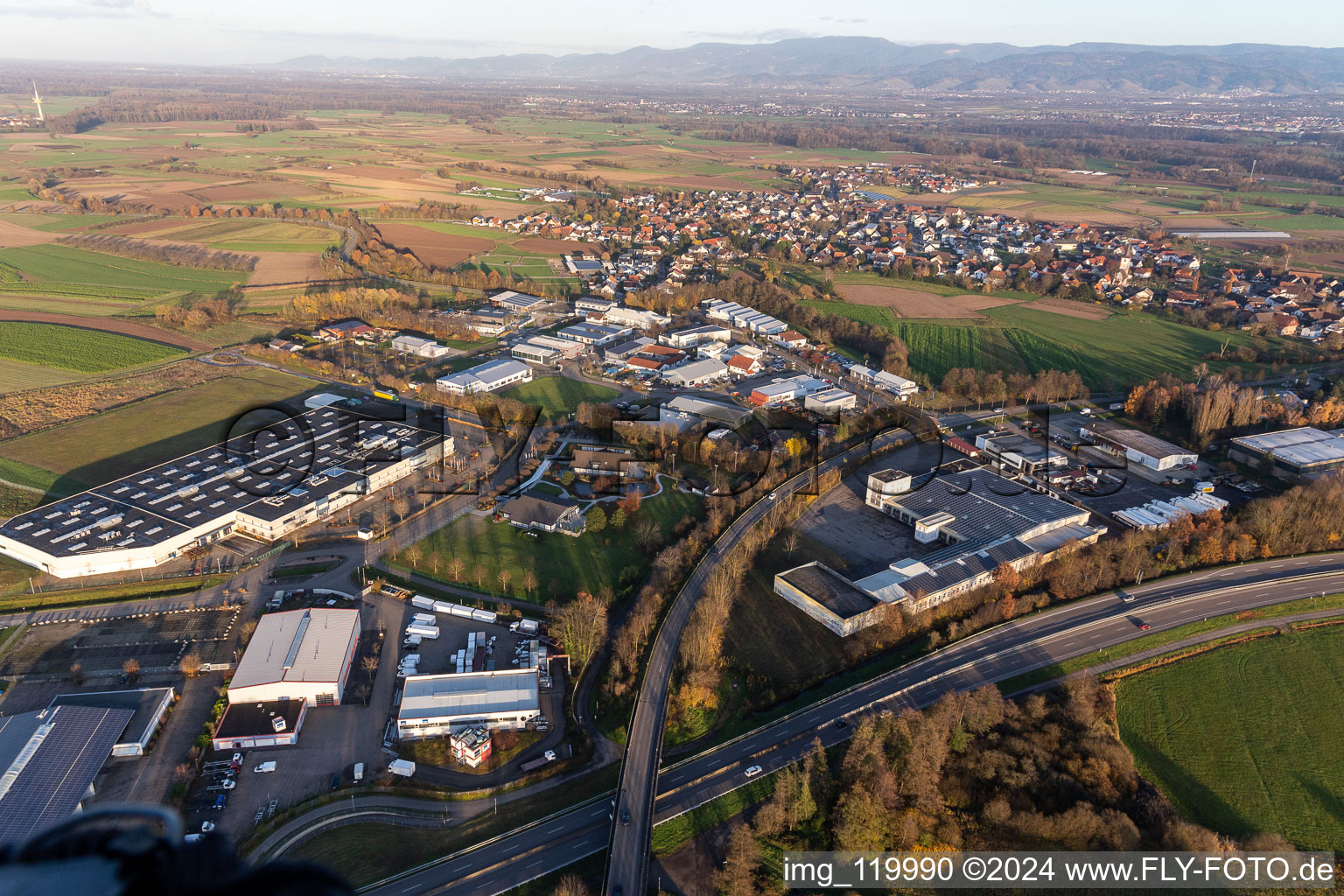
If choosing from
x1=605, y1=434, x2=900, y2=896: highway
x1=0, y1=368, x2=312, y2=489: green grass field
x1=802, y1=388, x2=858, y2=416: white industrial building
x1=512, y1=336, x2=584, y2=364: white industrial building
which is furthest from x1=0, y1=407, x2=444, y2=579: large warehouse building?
x1=802, y1=388, x2=858, y2=416: white industrial building

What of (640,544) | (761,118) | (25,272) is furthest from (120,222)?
(761,118)

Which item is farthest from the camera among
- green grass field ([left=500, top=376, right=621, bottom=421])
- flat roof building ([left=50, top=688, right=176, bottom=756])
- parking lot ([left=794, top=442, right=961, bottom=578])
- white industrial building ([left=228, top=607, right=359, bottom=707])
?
green grass field ([left=500, top=376, right=621, bottom=421])

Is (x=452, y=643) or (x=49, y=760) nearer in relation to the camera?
(x=49, y=760)

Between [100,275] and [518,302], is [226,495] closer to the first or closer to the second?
[518,302]

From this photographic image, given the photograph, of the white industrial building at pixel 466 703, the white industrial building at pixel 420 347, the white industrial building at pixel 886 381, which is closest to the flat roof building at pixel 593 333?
the white industrial building at pixel 420 347

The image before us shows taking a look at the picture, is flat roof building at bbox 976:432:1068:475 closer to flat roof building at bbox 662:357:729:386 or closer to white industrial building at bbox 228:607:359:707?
flat roof building at bbox 662:357:729:386

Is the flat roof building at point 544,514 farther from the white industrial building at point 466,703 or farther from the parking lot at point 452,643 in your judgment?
the white industrial building at point 466,703

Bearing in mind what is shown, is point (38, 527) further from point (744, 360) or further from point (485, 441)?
point (744, 360)

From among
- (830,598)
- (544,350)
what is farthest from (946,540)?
(544,350)
